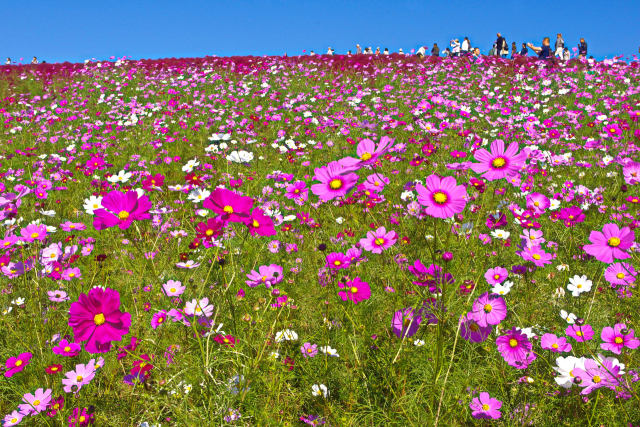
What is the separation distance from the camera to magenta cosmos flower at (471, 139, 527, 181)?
1.01 meters

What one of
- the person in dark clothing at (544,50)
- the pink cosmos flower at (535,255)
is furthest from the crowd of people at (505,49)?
the pink cosmos flower at (535,255)

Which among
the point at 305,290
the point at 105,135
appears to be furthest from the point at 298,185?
the point at 105,135

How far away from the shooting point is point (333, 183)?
43.9 inches

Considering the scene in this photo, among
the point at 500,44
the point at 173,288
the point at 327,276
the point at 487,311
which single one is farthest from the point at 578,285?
the point at 500,44

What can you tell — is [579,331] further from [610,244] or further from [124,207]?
[124,207]

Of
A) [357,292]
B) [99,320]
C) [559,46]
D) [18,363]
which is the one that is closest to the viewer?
[99,320]

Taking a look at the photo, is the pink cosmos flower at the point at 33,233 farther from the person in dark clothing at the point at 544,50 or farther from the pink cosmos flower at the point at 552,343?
the person in dark clothing at the point at 544,50

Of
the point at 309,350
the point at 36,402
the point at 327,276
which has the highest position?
the point at 327,276

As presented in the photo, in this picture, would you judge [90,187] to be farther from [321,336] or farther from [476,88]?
[476,88]

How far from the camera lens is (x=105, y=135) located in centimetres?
624

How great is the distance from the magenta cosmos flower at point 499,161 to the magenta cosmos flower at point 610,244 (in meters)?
0.44

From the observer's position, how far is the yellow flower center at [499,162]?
1037mm

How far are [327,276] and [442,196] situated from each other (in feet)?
2.96

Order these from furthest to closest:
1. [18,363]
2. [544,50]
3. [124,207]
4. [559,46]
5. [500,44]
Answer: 1. [500,44]
2. [559,46]
3. [544,50]
4. [18,363]
5. [124,207]
